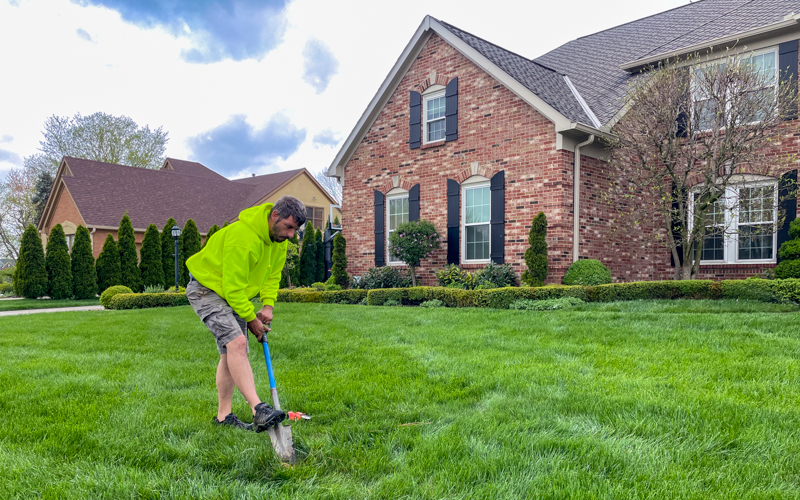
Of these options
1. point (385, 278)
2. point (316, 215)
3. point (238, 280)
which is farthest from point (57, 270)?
point (238, 280)

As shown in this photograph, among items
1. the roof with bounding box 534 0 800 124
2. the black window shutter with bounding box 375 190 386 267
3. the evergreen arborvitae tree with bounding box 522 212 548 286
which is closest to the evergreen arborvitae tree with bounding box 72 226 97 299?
the black window shutter with bounding box 375 190 386 267

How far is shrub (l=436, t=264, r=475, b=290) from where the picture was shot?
12.6m

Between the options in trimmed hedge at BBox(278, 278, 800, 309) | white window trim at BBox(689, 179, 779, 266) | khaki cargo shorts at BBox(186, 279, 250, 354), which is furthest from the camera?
white window trim at BBox(689, 179, 779, 266)

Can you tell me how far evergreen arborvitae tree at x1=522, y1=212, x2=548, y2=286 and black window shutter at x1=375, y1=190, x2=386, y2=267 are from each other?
4830 millimetres

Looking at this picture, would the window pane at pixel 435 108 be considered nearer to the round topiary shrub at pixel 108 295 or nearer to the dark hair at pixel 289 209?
the round topiary shrub at pixel 108 295

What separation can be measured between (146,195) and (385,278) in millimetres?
16629

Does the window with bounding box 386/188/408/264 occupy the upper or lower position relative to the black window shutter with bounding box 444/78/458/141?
lower

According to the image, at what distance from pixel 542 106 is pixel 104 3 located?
28.2 feet

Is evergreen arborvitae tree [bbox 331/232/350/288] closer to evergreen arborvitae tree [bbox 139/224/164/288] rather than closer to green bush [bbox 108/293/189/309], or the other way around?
green bush [bbox 108/293/189/309]

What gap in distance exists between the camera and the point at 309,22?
10742mm

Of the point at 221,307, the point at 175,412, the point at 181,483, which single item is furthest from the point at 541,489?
the point at 175,412

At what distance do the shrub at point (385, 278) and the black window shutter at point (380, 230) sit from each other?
1.05 ft

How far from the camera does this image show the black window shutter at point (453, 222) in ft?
44.1

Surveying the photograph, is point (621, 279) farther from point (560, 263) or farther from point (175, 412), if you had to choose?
point (175, 412)
